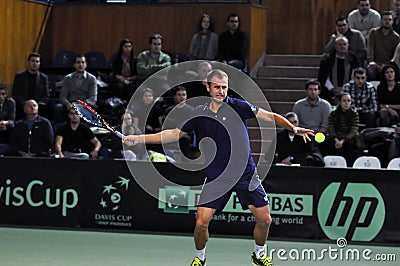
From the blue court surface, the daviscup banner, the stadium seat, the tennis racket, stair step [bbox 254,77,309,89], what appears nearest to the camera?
the tennis racket

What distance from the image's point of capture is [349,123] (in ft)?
50.3

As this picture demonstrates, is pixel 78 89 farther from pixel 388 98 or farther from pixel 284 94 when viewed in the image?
pixel 388 98

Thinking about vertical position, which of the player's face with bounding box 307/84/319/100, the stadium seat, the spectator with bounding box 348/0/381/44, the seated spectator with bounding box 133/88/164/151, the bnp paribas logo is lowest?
the bnp paribas logo

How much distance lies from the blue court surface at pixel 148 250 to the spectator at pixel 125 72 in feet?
13.9

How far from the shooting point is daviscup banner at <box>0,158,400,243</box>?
13.7 m

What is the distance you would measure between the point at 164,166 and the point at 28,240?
2.62 m

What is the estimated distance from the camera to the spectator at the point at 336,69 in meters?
17.0

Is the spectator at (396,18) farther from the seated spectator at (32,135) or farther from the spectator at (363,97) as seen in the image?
the seated spectator at (32,135)

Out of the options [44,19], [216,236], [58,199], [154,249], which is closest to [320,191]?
[216,236]

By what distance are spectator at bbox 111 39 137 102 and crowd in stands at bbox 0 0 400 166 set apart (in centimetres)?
2

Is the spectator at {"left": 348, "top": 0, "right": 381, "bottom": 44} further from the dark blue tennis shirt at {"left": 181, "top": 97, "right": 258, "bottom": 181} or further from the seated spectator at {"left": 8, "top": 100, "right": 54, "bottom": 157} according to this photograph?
the dark blue tennis shirt at {"left": 181, "top": 97, "right": 258, "bottom": 181}

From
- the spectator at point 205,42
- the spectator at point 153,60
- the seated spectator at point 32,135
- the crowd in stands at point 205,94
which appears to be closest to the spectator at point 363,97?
the crowd in stands at point 205,94

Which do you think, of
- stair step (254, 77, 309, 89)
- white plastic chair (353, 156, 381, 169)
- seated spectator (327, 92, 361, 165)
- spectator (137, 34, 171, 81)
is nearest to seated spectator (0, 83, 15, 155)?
spectator (137, 34, 171, 81)

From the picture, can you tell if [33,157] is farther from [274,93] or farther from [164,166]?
[274,93]
